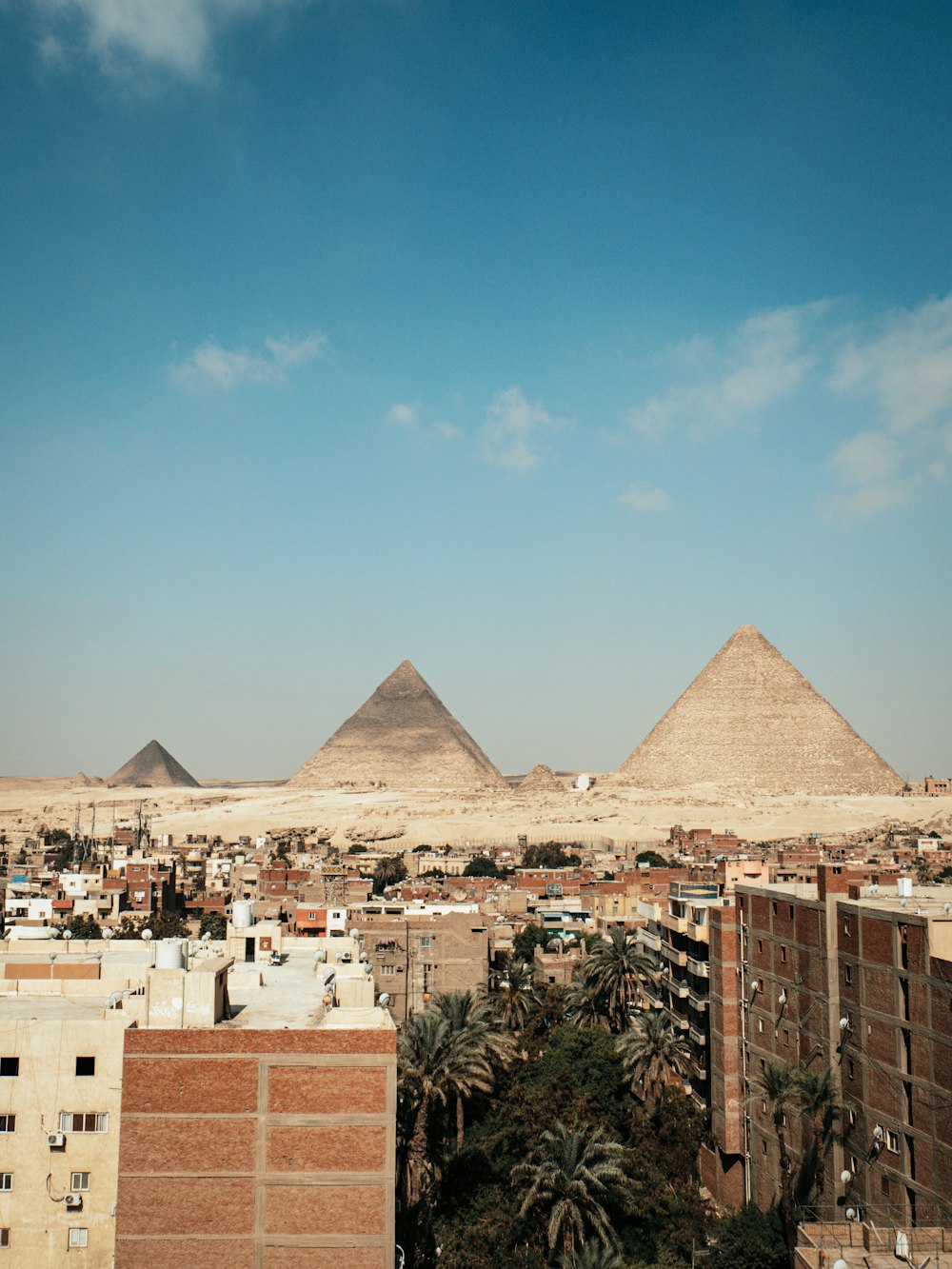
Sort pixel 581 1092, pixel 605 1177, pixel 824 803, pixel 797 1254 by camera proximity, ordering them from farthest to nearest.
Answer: pixel 824 803 → pixel 581 1092 → pixel 605 1177 → pixel 797 1254

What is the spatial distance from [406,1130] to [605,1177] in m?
3.79

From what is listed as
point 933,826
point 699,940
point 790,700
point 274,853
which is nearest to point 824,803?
point 933,826

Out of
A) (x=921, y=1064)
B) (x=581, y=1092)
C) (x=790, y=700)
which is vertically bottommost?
(x=581, y=1092)

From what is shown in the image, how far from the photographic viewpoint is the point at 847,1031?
22250mm

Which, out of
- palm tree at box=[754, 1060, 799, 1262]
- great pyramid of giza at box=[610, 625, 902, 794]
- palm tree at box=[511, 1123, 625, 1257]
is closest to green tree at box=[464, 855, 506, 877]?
palm tree at box=[754, 1060, 799, 1262]

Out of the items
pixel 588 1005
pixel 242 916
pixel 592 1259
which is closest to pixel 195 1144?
pixel 592 1259

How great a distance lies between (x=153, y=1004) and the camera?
15.5 metres

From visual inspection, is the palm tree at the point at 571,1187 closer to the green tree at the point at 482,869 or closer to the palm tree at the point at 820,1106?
the palm tree at the point at 820,1106

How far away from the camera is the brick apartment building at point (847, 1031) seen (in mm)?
19188

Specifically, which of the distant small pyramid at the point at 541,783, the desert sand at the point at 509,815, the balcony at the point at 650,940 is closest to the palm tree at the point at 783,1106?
the balcony at the point at 650,940

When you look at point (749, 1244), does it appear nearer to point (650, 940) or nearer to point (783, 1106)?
point (783, 1106)

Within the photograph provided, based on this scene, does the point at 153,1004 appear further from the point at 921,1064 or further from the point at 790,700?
the point at 790,700

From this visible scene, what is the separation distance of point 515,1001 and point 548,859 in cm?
5257

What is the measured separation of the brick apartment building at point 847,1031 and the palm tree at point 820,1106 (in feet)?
0.59
